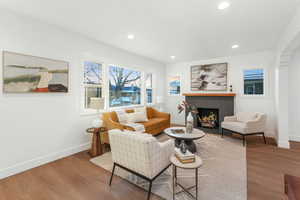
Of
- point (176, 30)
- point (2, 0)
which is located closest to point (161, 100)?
point (176, 30)

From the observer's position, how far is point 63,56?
2928 mm

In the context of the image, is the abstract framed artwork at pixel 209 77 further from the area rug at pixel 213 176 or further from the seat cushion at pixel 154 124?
the area rug at pixel 213 176

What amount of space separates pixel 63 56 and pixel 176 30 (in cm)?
254

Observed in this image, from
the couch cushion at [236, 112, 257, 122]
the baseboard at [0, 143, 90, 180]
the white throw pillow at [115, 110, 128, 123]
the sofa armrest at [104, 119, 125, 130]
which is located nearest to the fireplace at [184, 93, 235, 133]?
the couch cushion at [236, 112, 257, 122]

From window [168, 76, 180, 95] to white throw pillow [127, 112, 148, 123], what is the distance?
8.34ft

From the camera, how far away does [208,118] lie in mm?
5176

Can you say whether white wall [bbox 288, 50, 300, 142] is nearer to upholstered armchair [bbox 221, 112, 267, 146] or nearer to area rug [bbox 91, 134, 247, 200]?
upholstered armchair [bbox 221, 112, 267, 146]

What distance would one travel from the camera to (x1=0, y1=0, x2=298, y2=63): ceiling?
2070mm

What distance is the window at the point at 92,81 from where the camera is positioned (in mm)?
3512

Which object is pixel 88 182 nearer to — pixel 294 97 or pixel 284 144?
pixel 284 144

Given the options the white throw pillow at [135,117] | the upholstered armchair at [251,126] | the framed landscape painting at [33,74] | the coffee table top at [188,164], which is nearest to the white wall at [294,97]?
the upholstered armchair at [251,126]

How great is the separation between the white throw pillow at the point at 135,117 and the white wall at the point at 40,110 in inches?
40.3

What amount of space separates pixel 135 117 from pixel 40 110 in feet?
7.24

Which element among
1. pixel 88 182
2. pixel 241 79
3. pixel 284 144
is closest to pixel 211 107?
pixel 241 79
